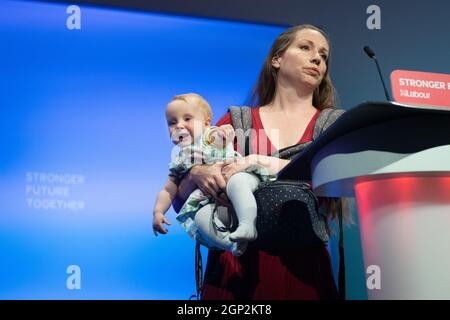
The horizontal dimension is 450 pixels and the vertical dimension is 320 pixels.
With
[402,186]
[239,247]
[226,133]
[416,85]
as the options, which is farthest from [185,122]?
[402,186]

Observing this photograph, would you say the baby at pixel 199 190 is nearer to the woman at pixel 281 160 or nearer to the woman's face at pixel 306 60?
the woman at pixel 281 160

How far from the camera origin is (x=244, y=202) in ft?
5.90

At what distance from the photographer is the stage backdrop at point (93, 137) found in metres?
3.14

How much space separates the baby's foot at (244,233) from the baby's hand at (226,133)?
388 millimetres

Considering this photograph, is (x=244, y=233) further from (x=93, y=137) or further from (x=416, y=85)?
(x=93, y=137)

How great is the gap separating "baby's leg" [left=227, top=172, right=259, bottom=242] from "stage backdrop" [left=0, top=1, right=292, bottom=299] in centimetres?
143

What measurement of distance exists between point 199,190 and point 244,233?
1.01 feet

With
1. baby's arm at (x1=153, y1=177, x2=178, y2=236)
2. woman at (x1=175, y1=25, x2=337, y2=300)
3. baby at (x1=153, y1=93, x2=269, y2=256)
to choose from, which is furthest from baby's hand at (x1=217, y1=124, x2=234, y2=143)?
baby's arm at (x1=153, y1=177, x2=178, y2=236)

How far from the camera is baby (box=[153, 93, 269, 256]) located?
1.80 meters

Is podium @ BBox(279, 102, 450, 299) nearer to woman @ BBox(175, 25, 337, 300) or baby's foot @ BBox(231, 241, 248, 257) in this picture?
baby's foot @ BBox(231, 241, 248, 257)

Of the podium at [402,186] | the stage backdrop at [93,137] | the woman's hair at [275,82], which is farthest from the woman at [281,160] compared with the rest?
the stage backdrop at [93,137]

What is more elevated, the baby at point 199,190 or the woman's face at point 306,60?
the woman's face at point 306,60

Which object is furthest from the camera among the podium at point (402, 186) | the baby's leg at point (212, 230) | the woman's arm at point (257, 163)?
the woman's arm at point (257, 163)

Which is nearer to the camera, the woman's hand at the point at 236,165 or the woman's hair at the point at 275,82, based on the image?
the woman's hand at the point at 236,165
